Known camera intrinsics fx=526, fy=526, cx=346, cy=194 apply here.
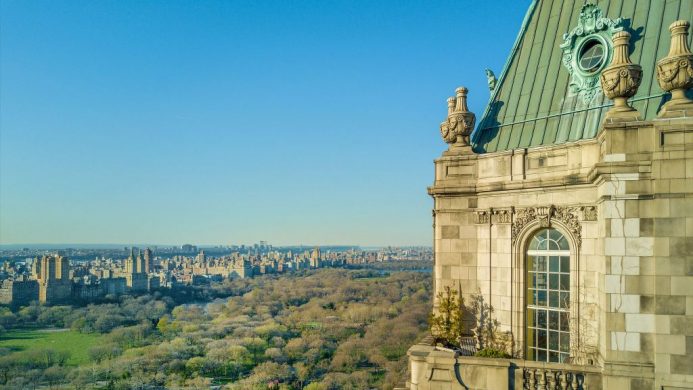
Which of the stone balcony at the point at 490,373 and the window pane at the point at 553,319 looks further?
the window pane at the point at 553,319

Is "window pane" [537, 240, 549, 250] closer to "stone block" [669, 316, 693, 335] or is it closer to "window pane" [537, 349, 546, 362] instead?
"window pane" [537, 349, 546, 362]

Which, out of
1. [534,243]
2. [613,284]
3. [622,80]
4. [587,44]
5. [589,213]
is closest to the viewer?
[613,284]

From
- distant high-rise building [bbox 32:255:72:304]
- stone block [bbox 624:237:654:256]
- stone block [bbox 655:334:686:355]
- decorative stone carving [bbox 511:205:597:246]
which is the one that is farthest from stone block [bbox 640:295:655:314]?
distant high-rise building [bbox 32:255:72:304]

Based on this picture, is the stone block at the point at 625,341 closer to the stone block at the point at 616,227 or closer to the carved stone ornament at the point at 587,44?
the stone block at the point at 616,227

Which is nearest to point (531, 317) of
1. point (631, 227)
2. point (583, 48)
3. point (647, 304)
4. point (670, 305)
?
point (647, 304)

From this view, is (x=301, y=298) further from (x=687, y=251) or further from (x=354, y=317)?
(x=687, y=251)

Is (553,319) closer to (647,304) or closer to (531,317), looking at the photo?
(531,317)

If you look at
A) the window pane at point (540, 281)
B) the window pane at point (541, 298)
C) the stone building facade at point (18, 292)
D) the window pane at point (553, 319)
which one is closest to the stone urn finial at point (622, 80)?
the window pane at point (540, 281)
